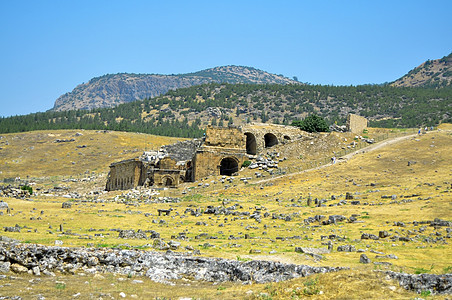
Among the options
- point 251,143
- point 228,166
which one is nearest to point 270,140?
point 251,143

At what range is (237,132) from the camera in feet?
185

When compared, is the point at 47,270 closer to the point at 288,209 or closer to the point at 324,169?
the point at 288,209

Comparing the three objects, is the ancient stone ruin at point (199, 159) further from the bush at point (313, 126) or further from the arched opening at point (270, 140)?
the bush at point (313, 126)

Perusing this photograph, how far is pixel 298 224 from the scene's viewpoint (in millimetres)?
29031

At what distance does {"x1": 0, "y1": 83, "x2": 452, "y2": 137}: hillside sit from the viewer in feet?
464

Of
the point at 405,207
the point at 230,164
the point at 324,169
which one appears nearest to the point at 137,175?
the point at 230,164

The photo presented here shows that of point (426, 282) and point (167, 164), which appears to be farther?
point (167, 164)

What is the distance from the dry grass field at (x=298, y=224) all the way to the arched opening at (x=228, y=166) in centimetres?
643

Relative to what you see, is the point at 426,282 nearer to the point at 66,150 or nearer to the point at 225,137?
the point at 225,137

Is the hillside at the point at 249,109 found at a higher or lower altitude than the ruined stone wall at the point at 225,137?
higher

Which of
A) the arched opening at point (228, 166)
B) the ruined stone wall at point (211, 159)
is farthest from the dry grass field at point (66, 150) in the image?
the ruined stone wall at point (211, 159)

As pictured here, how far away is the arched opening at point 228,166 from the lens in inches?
2192

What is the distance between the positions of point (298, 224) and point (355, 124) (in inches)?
1446

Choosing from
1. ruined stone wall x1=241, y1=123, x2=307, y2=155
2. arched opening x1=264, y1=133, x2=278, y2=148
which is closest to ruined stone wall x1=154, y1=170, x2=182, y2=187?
ruined stone wall x1=241, y1=123, x2=307, y2=155
